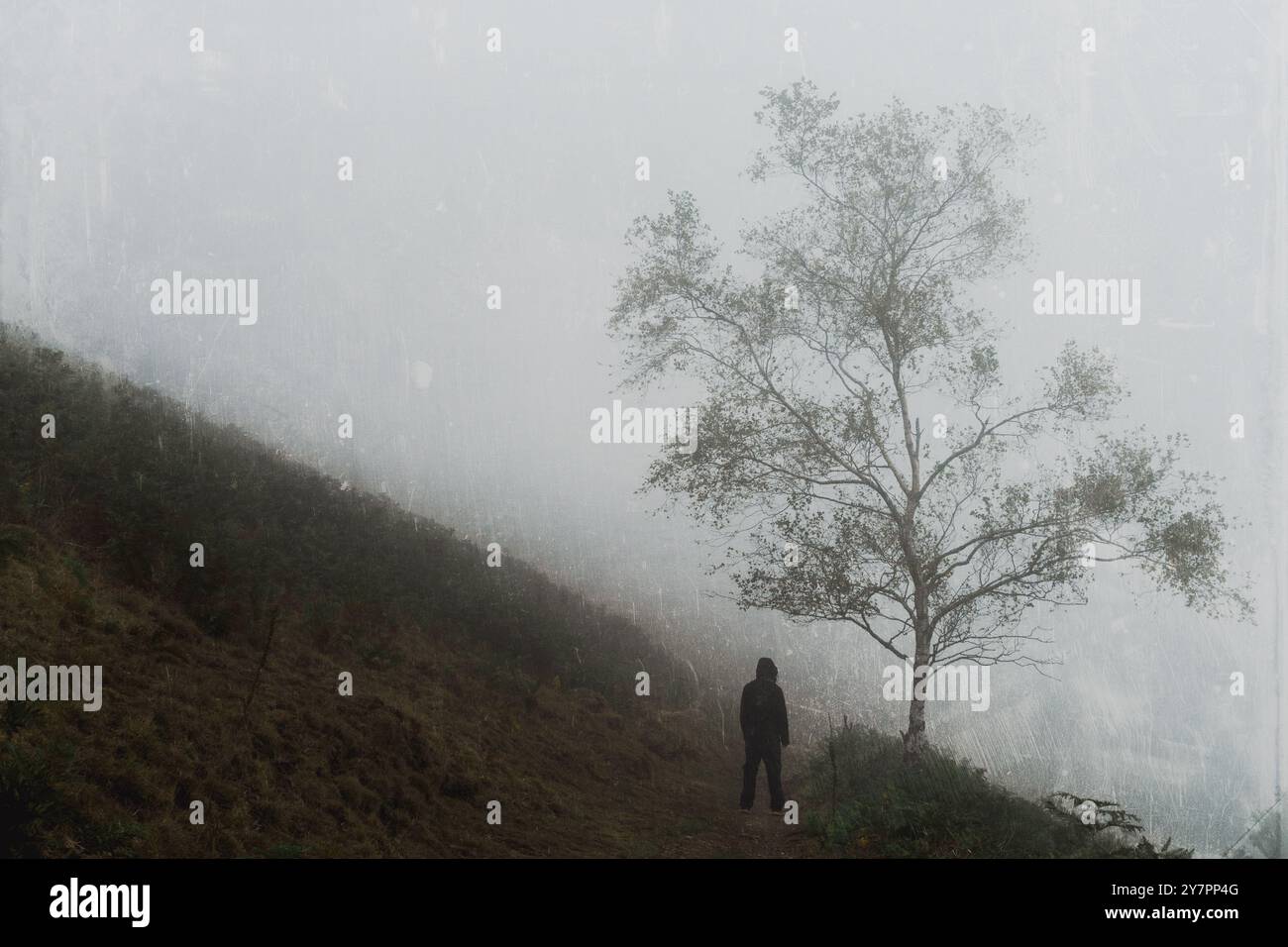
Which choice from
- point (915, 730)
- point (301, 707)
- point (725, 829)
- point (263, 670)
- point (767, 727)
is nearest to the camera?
point (301, 707)

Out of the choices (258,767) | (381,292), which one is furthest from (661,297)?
(381,292)

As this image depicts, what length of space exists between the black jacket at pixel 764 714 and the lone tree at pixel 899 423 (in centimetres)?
218

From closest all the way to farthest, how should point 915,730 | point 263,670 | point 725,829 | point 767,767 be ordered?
point 263,670 → point 725,829 → point 767,767 → point 915,730

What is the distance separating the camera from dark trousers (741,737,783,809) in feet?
45.4

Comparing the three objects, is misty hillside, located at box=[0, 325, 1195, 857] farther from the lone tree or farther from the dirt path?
the lone tree

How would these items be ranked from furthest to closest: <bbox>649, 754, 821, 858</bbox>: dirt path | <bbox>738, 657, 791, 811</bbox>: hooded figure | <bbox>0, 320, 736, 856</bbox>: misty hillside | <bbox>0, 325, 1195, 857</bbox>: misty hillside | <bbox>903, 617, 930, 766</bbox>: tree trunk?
<bbox>903, 617, 930, 766</bbox>: tree trunk → <bbox>738, 657, 791, 811</bbox>: hooded figure → <bbox>649, 754, 821, 858</bbox>: dirt path → <bbox>0, 325, 1195, 857</bbox>: misty hillside → <bbox>0, 320, 736, 856</bbox>: misty hillside

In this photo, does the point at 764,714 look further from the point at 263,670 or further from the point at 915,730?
the point at 263,670

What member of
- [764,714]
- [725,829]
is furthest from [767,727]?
[725,829]

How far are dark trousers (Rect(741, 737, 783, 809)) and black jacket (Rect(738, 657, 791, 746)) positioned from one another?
9cm

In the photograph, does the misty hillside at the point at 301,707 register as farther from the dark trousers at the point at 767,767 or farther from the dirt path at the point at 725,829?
the dark trousers at the point at 767,767

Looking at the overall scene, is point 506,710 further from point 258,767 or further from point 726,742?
point 726,742

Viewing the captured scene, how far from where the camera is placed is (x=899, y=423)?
16.9m

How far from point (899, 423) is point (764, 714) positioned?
23.2ft

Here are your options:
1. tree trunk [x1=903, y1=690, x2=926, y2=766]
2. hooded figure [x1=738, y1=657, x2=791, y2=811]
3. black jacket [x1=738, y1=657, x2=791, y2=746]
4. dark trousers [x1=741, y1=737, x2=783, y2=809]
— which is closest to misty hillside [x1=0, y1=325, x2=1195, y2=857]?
dark trousers [x1=741, y1=737, x2=783, y2=809]
